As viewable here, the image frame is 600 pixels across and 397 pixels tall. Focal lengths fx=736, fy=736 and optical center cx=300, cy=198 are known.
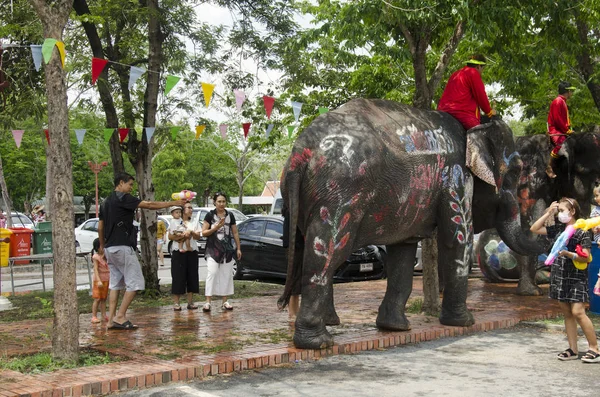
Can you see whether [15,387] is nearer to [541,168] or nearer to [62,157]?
[62,157]

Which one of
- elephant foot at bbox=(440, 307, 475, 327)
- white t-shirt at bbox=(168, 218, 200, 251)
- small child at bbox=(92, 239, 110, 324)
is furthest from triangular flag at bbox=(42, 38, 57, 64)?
elephant foot at bbox=(440, 307, 475, 327)

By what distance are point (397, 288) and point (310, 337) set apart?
1.77 metres

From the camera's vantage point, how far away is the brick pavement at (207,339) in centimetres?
628

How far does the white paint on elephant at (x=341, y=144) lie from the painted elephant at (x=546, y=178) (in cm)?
407

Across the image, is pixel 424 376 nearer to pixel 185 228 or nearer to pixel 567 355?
pixel 567 355

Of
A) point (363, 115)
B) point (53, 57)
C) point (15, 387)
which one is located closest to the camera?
point (15, 387)

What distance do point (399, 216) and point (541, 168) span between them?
13.8 ft

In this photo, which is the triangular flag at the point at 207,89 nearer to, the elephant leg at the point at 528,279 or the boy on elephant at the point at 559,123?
the boy on elephant at the point at 559,123

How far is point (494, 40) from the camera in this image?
37.1 feet

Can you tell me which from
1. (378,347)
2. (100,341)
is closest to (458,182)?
(378,347)

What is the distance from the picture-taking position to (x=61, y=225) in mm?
6949

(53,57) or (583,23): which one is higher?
(583,23)

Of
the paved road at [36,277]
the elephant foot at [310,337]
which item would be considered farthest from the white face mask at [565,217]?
the paved road at [36,277]

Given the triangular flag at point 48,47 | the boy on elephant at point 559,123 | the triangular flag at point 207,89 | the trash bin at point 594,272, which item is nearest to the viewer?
the triangular flag at point 48,47
